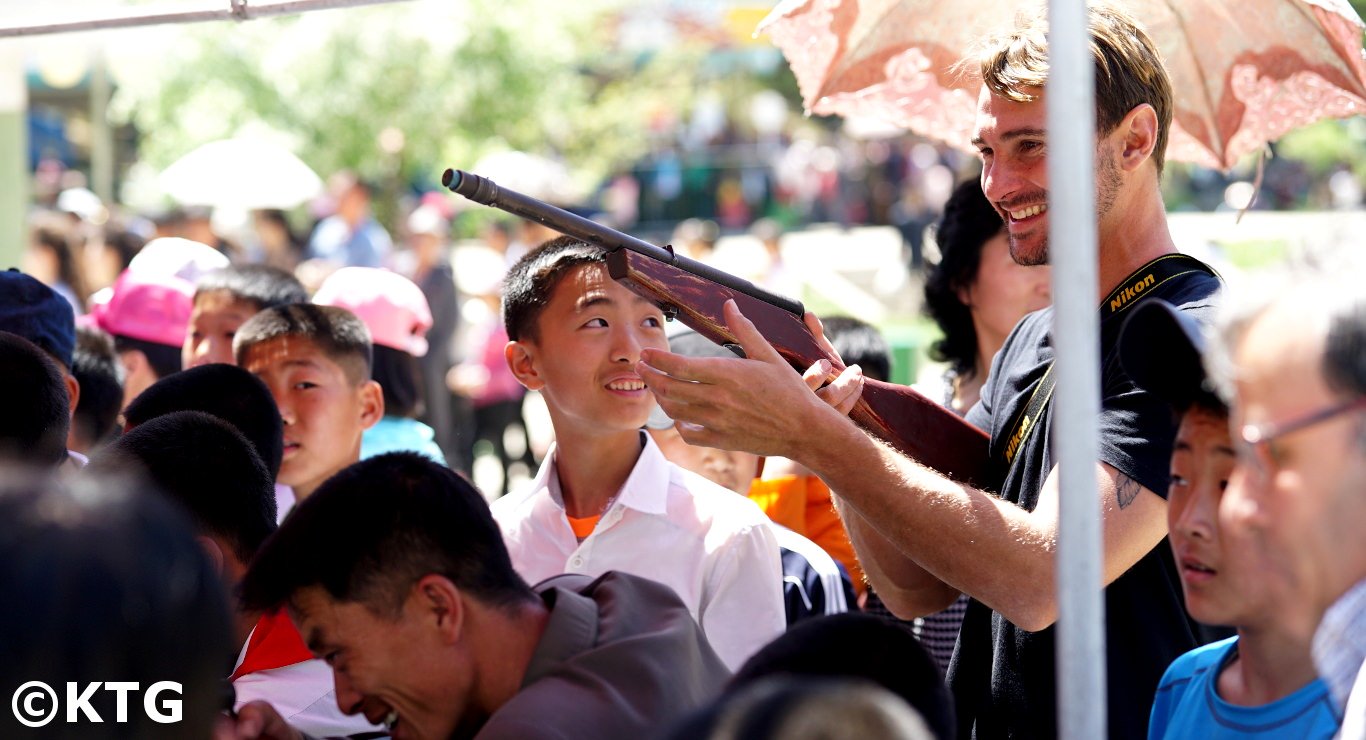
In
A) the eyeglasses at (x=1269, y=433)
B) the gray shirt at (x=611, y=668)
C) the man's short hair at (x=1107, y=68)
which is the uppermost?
the man's short hair at (x=1107, y=68)

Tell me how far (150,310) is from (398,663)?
3449 millimetres

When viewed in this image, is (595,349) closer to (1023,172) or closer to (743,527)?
(743,527)

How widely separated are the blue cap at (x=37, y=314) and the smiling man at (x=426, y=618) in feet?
6.40

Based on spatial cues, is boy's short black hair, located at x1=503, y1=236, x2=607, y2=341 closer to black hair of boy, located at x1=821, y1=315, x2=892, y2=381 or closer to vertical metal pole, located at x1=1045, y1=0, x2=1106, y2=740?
black hair of boy, located at x1=821, y1=315, x2=892, y2=381

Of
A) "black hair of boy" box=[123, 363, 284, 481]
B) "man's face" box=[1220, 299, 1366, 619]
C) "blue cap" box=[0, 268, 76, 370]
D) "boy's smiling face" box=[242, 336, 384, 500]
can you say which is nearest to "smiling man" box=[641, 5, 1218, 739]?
"man's face" box=[1220, 299, 1366, 619]

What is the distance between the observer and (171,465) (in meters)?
2.74

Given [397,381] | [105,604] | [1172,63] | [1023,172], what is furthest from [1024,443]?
[397,381]

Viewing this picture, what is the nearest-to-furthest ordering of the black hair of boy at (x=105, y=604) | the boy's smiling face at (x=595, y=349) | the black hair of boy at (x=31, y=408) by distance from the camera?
the black hair of boy at (x=105, y=604) → the black hair of boy at (x=31, y=408) → the boy's smiling face at (x=595, y=349)

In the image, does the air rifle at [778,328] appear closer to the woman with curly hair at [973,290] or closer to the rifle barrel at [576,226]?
the rifle barrel at [576,226]

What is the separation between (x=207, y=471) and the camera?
109 inches

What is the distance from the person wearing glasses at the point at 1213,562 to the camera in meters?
1.77

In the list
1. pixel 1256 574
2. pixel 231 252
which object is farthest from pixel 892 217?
pixel 1256 574

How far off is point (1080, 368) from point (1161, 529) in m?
0.86

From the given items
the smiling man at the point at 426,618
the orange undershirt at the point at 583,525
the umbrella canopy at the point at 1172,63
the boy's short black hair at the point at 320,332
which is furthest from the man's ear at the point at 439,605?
the boy's short black hair at the point at 320,332
